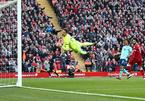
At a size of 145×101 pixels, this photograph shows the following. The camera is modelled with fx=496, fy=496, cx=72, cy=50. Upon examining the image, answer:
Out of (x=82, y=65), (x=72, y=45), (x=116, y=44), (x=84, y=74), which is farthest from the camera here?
(x=116, y=44)

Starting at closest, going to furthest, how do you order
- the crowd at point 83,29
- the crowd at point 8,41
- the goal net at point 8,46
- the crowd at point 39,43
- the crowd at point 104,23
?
1. the goal net at point 8,46
2. the crowd at point 8,41
3. the crowd at point 39,43
4. the crowd at point 83,29
5. the crowd at point 104,23

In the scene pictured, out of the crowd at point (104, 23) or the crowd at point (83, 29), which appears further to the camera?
the crowd at point (104, 23)

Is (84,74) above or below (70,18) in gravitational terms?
below

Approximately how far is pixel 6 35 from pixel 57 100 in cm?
1136

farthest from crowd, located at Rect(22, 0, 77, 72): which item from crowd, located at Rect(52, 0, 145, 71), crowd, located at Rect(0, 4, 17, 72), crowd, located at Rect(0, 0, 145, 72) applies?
crowd, located at Rect(0, 4, 17, 72)

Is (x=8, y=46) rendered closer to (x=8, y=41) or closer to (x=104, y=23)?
(x=8, y=41)

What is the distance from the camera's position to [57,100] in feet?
39.1

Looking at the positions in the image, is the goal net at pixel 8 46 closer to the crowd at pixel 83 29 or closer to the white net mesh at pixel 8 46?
the white net mesh at pixel 8 46

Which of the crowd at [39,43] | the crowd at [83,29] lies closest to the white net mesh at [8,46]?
the crowd at [83,29]

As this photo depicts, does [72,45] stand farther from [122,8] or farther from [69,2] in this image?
[122,8]

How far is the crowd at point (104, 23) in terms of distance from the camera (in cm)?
3291

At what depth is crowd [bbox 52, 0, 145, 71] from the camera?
32906mm

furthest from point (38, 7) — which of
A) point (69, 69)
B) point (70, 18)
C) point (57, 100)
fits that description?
point (57, 100)

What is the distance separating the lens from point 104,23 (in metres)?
36.2
